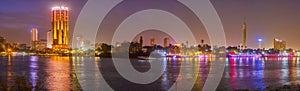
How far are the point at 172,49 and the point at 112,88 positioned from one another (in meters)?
154

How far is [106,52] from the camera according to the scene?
498 ft

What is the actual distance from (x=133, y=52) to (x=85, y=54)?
5333 cm

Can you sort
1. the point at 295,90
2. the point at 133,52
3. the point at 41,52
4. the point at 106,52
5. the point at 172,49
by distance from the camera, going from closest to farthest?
the point at 295,90, the point at 133,52, the point at 106,52, the point at 172,49, the point at 41,52

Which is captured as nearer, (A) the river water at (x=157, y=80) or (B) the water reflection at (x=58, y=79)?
(B) the water reflection at (x=58, y=79)

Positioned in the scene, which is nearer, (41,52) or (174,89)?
(174,89)

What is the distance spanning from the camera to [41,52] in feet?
639

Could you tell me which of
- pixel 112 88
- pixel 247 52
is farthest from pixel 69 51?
pixel 112 88

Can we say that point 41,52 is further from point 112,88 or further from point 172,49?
point 112,88

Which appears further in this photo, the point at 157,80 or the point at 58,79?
the point at 58,79

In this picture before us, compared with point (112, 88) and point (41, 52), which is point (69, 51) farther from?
point (112, 88)

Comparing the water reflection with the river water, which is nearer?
the water reflection

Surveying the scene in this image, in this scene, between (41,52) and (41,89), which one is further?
(41,52)

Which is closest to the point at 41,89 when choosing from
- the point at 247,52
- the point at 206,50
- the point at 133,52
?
the point at 133,52

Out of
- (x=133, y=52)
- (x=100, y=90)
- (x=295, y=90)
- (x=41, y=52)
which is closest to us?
(x=295, y=90)
